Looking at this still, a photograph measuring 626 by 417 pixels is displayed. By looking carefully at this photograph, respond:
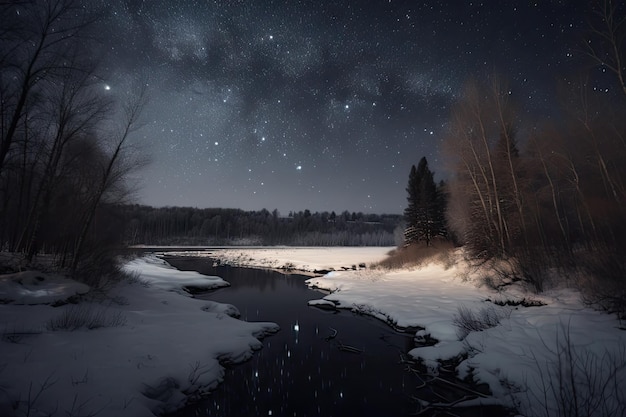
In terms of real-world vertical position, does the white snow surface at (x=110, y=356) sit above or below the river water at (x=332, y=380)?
above

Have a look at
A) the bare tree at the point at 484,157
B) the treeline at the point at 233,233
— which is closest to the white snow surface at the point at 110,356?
the bare tree at the point at 484,157

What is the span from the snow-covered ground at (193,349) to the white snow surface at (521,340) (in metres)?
0.03

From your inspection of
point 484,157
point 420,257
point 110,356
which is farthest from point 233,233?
point 110,356

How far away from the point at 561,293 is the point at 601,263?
2465 mm

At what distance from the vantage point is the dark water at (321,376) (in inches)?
253

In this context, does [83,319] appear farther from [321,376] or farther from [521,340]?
[521,340]

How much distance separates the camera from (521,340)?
7645mm

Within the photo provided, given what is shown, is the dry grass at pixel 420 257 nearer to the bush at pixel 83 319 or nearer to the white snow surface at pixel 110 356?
the white snow surface at pixel 110 356

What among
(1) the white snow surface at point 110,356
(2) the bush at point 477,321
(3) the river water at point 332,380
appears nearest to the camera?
(1) the white snow surface at point 110,356

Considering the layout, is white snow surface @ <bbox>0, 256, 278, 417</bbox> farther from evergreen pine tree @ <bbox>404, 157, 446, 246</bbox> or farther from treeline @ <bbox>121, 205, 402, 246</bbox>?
treeline @ <bbox>121, 205, 402, 246</bbox>

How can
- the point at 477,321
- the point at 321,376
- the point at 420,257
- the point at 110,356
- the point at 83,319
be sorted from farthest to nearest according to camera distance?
the point at 420,257
the point at 477,321
the point at 83,319
the point at 321,376
the point at 110,356

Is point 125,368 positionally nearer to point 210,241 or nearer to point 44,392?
point 44,392

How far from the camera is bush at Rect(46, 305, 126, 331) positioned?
7660mm

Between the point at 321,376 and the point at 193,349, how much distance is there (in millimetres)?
3732
